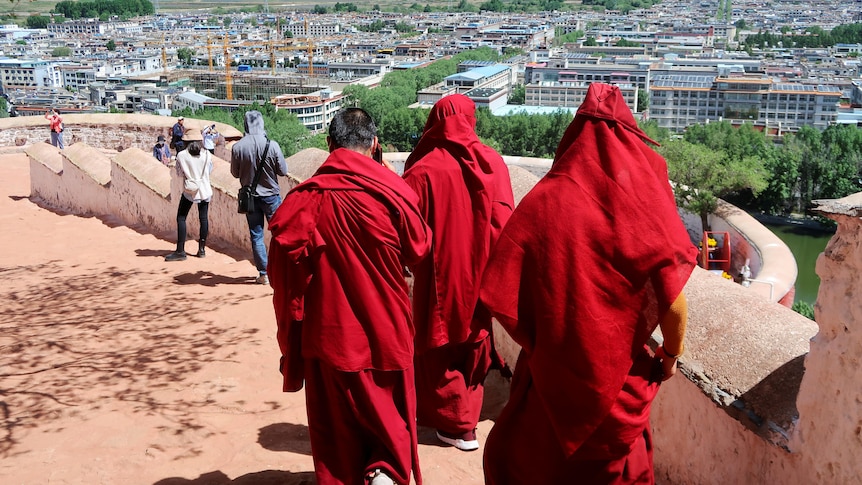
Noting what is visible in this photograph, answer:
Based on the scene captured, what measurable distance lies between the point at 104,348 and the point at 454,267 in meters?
2.23

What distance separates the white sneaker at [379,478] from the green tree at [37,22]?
590 ft

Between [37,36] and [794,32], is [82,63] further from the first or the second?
[794,32]

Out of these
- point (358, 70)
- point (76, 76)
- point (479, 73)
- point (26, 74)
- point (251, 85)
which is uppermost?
point (479, 73)

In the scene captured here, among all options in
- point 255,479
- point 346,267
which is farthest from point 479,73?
point 346,267

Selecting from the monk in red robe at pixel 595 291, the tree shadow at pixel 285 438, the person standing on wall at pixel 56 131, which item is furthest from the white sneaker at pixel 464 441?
the person standing on wall at pixel 56 131

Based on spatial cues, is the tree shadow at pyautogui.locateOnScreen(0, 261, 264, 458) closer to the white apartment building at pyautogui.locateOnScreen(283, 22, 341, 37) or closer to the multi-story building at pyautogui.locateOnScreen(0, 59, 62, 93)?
the multi-story building at pyautogui.locateOnScreen(0, 59, 62, 93)

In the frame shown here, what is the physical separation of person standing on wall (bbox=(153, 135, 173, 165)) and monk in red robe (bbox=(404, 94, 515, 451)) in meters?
8.10

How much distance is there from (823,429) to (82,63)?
129611mm

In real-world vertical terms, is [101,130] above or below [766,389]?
below

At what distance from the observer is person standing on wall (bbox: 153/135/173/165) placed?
35.7 ft

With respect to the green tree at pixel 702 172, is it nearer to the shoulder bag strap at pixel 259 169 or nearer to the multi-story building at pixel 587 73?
the shoulder bag strap at pixel 259 169

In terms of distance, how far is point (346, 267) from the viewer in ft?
8.93

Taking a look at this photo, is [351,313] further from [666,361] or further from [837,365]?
[837,365]

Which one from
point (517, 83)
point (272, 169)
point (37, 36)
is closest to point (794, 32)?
point (517, 83)
